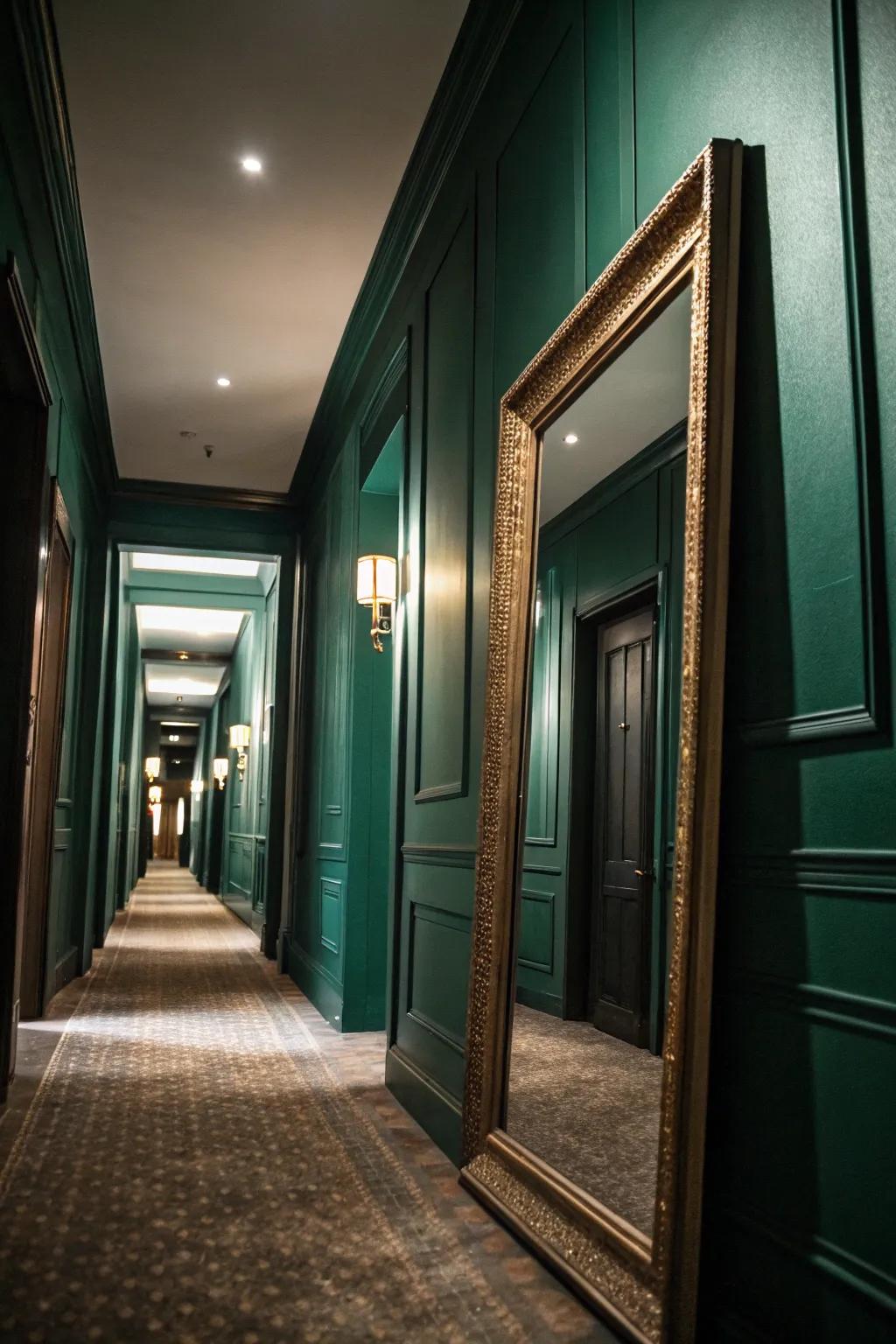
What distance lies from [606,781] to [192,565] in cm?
993

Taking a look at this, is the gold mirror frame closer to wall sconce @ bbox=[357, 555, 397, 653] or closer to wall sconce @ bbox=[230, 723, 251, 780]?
wall sconce @ bbox=[357, 555, 397, 653]

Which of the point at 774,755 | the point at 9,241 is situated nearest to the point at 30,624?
the point at 9,241

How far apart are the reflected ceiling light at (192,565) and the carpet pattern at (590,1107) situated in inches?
357

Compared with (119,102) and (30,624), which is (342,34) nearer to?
(119,102)

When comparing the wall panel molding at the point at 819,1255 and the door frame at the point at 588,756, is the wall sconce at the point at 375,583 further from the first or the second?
the wall panel molding at the point at 819,1255

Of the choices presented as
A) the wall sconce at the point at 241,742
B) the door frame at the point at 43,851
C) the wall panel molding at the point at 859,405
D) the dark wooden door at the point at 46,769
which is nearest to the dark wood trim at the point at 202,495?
the dark wooden door at the point at 46,769

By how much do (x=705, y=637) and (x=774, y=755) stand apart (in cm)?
24

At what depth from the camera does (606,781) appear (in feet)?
7.64

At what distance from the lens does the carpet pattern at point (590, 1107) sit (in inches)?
79.9

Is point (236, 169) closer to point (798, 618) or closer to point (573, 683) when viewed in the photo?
point (573, 683)

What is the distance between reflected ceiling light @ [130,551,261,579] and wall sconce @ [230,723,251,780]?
2182 mm

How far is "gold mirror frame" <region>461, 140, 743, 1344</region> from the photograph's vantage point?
1.86 meters

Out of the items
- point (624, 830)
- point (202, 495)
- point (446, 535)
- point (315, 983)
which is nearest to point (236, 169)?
point (446, 535)

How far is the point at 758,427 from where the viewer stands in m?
1.94
